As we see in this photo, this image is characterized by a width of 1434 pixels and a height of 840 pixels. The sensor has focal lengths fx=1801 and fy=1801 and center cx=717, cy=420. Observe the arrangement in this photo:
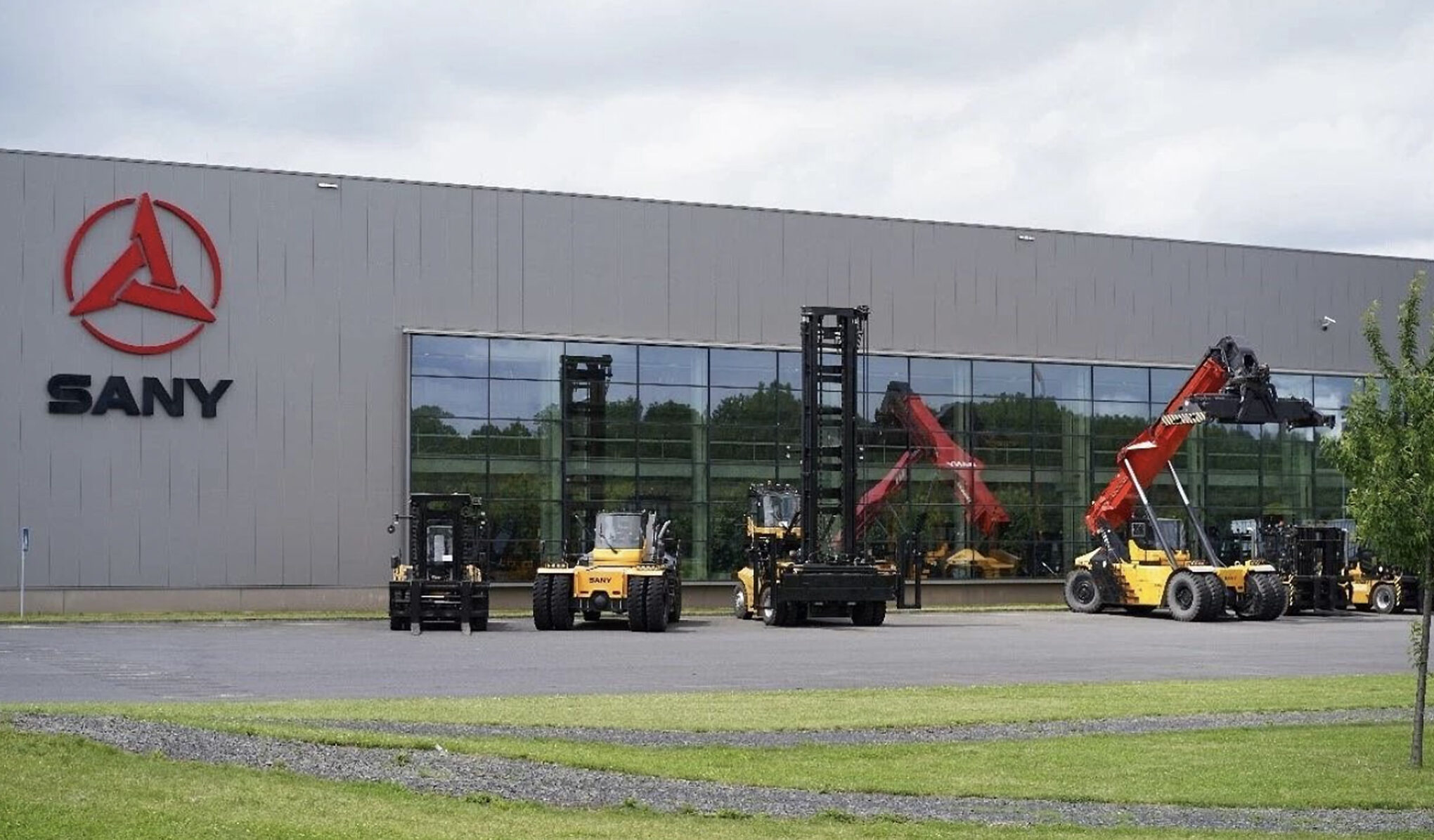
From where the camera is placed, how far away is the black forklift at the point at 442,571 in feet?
124

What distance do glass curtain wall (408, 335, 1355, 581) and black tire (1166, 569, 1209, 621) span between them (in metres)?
9.10

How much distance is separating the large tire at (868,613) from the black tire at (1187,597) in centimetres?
840

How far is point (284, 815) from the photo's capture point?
11461 millimetres

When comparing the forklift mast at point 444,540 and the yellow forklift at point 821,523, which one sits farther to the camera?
the yellow forklift at point 821,523

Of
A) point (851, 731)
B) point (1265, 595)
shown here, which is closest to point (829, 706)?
point (851, 731)

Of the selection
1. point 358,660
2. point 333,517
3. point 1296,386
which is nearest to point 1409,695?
point 358,660

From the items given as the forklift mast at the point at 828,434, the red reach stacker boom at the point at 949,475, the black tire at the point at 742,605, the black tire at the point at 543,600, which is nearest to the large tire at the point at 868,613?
the forklift mast at the point at 828,434

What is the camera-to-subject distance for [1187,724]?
61.4 ft

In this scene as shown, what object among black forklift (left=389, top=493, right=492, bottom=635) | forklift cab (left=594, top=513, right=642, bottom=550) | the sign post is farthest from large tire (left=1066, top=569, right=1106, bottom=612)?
the sign post

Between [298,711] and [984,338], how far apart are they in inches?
1594

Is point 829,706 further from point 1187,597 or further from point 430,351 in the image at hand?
point 430,351

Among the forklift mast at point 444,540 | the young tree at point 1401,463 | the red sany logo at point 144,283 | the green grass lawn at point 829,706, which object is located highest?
the red sany logo at point 144,283

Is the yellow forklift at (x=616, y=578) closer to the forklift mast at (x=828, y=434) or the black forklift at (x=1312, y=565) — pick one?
the forklift mast at (x=828, y=434)

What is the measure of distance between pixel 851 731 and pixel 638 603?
20.6 metres
